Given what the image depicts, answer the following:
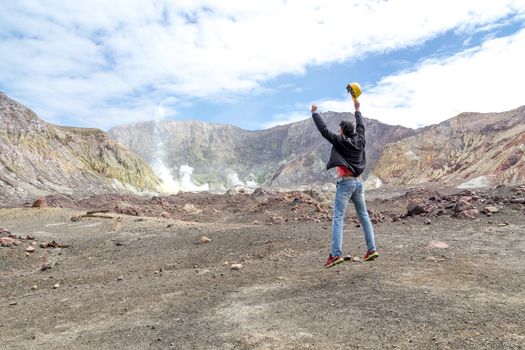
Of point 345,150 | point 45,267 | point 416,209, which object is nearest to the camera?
point 345,150

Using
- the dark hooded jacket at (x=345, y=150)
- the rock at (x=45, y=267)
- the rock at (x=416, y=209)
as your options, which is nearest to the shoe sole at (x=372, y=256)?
the dark hooded jacket at (x=345, y=150)

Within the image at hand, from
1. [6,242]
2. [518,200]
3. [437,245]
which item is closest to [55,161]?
[6,242]

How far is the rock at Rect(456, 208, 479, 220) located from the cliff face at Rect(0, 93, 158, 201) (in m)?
35.2

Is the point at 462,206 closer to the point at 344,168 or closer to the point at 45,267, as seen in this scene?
the point at 344,168

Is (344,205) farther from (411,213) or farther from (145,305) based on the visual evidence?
(411,213)

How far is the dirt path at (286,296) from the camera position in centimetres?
407

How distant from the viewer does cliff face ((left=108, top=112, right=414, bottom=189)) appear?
152375 millimetres

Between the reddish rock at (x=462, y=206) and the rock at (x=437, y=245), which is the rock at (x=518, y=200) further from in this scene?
the rock at (x=437, y=245)

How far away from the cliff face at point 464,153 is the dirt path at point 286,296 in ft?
130

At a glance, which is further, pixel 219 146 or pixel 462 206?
pixel 219 146

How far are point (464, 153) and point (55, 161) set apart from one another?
55755mm

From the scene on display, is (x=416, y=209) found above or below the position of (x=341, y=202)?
below

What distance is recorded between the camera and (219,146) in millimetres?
166625

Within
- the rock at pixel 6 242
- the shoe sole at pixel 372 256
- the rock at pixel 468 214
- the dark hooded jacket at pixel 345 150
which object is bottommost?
the rock at pixel 6 242
